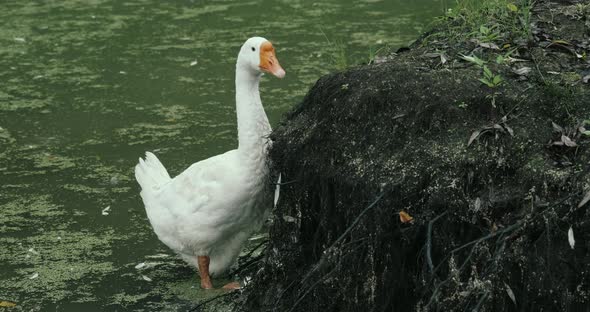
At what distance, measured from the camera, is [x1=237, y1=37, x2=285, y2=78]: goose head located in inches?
155

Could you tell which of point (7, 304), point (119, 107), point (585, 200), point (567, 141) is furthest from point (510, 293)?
point (119, 107)

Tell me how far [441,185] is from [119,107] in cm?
419

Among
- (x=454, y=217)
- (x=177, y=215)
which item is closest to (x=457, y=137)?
(x=454, y=217)

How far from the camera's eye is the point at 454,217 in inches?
113

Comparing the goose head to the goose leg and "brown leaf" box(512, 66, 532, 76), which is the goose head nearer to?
the goose leg

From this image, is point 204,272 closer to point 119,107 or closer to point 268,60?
point 268,60

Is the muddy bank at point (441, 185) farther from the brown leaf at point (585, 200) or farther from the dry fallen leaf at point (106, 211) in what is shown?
the dry fallen leaf at point (106, 211)

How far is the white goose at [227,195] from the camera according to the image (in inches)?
155

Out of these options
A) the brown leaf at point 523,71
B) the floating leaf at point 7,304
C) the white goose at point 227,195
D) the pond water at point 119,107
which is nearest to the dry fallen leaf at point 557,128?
the brown leaf at point 523,71

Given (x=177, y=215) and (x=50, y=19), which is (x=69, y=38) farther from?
(x=177, y=215)

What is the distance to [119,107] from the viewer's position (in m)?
6.70

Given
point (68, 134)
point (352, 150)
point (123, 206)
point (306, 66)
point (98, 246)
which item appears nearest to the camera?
point (352, 150)

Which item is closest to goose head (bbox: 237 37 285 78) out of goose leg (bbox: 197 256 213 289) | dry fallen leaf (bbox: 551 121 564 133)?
goose leg (bbox: 197 256 213 289)

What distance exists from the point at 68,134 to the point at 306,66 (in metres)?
1.93
